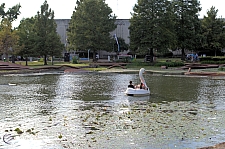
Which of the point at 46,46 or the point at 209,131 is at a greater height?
the point at 46,46

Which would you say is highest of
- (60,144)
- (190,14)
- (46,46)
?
(190,14)

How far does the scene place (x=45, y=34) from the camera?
5044 cm

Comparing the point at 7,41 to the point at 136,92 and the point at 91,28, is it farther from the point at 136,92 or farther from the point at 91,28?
the point at 136,92

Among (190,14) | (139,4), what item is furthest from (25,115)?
(190,14)

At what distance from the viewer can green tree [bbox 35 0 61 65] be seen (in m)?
49.3

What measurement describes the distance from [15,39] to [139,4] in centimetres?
1763

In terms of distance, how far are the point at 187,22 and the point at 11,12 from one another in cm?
3523

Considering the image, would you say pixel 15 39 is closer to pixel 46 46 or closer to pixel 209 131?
pixel 46 46

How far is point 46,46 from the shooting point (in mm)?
49562

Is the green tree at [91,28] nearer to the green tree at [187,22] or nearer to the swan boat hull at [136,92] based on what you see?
the green tree at [187,22]

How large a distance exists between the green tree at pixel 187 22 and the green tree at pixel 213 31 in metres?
4.06

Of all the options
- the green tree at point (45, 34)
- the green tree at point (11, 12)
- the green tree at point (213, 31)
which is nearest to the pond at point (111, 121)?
the green tree at point (45, 34)

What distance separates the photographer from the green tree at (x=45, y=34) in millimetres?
49281

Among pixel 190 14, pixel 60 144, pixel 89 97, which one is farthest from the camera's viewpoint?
pixel 190 14
